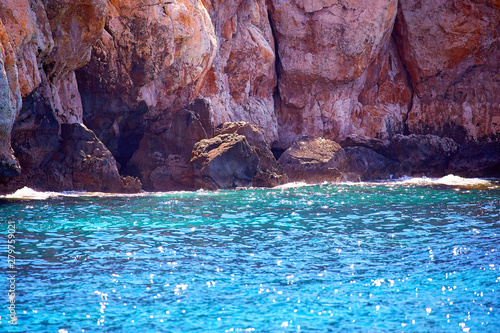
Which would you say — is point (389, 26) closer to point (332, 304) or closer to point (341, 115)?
point (341, 115)

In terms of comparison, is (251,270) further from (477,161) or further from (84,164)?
(477,161)

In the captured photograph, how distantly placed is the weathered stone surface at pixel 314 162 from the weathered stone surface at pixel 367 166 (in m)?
1.16

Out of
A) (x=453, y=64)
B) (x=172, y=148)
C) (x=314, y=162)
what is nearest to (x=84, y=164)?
(x=172, y=148)

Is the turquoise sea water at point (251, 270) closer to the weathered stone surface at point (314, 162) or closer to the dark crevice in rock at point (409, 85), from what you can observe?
the weathered stone surface at point (314, 162)

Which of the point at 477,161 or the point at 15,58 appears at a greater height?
the point at 15,58

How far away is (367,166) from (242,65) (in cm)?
934

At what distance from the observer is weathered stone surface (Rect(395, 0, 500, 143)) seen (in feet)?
109

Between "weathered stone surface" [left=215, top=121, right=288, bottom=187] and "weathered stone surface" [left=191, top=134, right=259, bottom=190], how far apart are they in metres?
0.65

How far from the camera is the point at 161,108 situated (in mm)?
24734

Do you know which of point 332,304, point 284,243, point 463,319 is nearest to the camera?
point 463,319

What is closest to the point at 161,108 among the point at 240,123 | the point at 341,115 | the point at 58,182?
the point at 240,123

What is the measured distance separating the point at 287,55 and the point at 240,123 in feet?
29.5

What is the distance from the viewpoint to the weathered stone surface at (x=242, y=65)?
92.2 ft

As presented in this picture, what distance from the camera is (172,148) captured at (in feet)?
78.3
